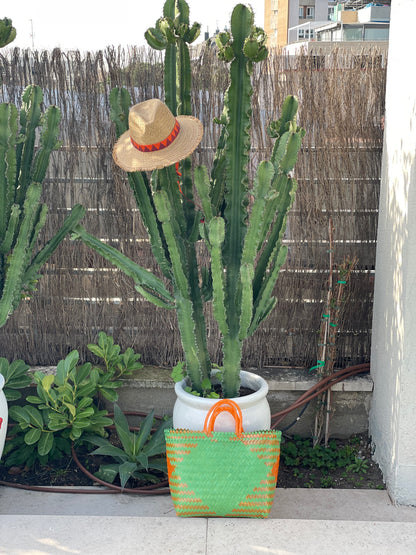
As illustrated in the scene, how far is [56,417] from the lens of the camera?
260cm

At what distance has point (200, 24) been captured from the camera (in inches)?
95.3

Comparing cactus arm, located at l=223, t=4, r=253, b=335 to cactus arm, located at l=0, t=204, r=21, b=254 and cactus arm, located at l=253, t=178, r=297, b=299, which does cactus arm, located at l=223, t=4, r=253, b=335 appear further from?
cactus arm, located at l=0, t=204, r=21, b=254

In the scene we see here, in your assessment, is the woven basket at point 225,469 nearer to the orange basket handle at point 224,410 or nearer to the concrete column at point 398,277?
the orange basket handle at point 224,410

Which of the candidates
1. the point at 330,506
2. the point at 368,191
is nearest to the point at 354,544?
the point at 330,506

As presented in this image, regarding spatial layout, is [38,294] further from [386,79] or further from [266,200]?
[386,79]

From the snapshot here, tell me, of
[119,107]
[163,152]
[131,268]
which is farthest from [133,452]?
[119,107]

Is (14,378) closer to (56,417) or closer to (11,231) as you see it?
(56,417)

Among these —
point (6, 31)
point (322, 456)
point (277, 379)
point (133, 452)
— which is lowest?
point (322, 456)

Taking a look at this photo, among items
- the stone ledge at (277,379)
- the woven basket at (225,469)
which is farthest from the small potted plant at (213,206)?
the stone ledge at (277,379)

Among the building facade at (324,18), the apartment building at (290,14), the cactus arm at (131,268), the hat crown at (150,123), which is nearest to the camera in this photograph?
the hat crown at (150,123)

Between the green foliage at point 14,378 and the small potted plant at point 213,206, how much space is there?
34.3 inches

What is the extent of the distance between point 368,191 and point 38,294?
6.53 feet

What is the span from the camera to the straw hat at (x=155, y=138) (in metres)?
2.15

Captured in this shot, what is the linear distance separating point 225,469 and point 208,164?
5.40 ft
